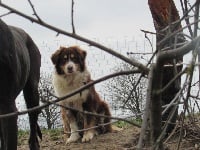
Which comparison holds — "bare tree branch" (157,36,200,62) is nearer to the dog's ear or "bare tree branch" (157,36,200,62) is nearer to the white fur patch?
the white fur patch

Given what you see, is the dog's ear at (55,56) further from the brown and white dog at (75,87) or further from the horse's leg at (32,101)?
the horse's leg at (32,101)

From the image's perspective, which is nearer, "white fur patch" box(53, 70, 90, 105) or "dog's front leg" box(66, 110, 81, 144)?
"dog's front leg" box(66, 110, 81, 144)

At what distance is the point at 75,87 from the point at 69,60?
42 centimetres

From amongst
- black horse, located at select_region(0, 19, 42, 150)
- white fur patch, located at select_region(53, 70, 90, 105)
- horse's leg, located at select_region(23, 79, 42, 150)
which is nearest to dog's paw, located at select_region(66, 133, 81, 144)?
white fur patch, located at select_region(53, 70, 90, 105)

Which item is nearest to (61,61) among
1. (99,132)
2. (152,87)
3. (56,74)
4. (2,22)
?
(56,74)

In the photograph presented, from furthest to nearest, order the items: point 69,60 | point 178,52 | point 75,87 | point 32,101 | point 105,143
A: point 75,87, point 69,60, point 105,143, point 32,101, point 178,52

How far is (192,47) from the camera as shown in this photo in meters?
1.16

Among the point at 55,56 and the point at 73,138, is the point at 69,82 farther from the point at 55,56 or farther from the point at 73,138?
the point at 73,138

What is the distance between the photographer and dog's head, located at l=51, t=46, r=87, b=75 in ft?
25.1

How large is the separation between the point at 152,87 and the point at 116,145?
557 centimetres

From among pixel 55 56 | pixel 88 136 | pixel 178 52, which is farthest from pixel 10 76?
pixel 178 52

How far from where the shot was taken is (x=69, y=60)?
768 cm

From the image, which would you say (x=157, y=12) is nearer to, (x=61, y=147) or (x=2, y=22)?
(x=2, y=22)

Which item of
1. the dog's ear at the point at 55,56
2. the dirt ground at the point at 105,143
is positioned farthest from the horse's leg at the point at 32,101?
the dog's ear at the point at 55,56
